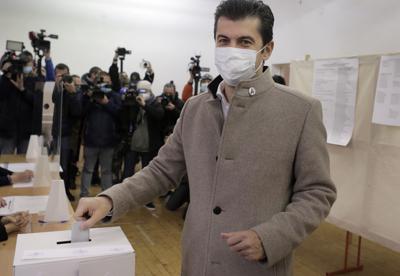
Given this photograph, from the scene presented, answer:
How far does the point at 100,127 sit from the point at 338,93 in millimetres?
2448

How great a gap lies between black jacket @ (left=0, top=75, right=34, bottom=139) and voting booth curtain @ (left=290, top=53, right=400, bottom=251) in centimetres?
307

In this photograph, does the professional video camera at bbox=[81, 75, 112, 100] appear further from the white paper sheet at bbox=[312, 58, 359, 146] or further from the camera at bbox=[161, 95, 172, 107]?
the white paper sheet at bbox=[312, 58, 359, 146]

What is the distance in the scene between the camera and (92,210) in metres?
0.97

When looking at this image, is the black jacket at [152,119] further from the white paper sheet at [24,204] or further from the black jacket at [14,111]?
the white paper sheet at [24,204]

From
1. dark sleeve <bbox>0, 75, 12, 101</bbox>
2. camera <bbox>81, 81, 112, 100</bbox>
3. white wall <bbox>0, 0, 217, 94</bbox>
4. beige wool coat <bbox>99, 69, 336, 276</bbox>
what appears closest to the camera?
beige wool coat <bbox>99, 69, 336, 276</bbox>

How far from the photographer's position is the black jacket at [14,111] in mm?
3846

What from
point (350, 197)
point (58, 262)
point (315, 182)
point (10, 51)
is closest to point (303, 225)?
point (315, 182)

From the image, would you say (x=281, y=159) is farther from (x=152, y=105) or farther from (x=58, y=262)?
(x=152, y=105)

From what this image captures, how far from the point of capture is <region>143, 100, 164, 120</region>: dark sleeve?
161 inches

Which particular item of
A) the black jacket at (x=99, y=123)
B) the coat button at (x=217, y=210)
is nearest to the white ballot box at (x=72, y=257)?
the coat button at (x=217, y=210)

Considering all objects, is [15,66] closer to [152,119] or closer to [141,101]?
[141,101]

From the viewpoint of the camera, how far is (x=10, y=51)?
4.14 meters

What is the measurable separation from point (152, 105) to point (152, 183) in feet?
10.0

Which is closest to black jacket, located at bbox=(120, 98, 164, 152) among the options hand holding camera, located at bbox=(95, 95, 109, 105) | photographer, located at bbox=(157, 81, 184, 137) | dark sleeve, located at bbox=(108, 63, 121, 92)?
photographer, located at bbox=(157, 81, 184, 137)
